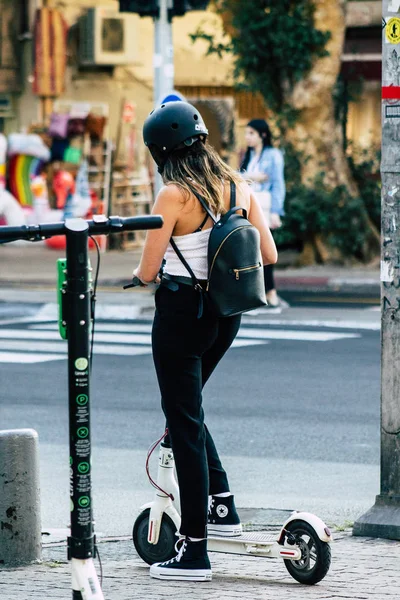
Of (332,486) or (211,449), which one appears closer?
(211,449)

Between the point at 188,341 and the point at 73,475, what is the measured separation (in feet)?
4.40

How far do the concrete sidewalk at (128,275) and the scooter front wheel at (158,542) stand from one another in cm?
1232

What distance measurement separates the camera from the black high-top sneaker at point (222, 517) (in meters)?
5.77

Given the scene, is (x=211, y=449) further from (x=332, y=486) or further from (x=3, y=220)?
(x=3, y=220)

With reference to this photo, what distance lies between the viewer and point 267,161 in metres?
14.9

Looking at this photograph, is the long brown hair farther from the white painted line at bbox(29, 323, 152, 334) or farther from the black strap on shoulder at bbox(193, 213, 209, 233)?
the white painted line at bbox(29, 323, 152, 334)

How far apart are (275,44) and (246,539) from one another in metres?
15.8

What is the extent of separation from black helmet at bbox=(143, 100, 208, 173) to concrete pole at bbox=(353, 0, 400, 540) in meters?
1.21

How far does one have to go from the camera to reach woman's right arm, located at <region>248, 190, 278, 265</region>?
225 inches

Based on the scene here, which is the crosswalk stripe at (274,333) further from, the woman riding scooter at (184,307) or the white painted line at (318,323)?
the woman riding scooter at (184,307)

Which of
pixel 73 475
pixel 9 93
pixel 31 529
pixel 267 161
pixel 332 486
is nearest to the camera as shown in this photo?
pixel 73 475

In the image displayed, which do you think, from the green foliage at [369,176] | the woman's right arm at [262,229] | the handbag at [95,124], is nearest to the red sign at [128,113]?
the handbag at [95,124]

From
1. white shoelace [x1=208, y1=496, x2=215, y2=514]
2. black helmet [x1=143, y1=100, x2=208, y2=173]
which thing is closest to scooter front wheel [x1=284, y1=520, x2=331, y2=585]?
white shoelace [x1=208, y1=496, x2=215, y2=514]

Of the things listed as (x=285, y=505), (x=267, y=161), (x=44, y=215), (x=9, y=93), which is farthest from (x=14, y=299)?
(x=285, y=505)
